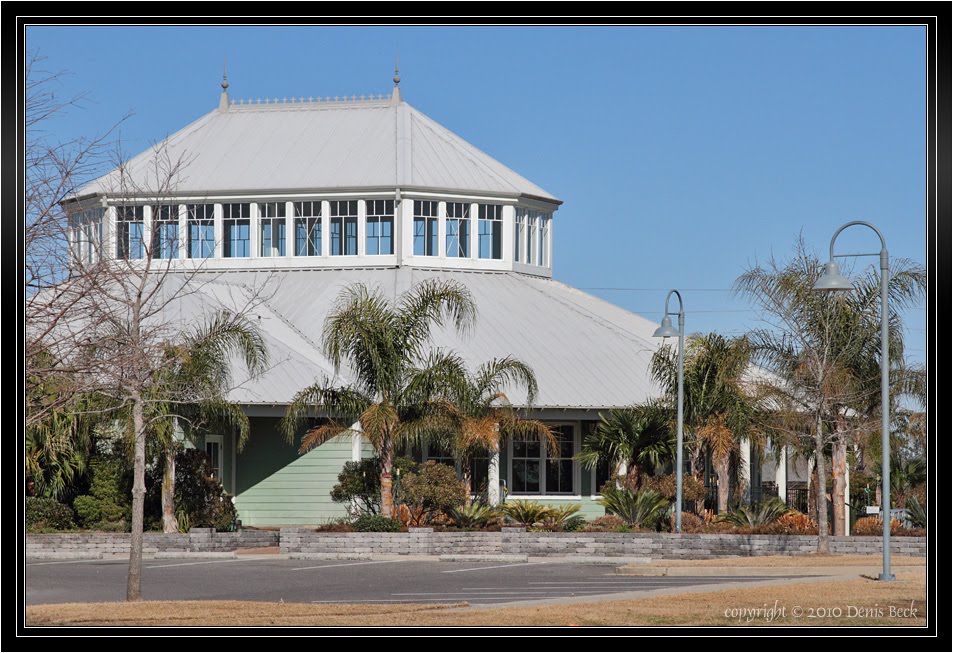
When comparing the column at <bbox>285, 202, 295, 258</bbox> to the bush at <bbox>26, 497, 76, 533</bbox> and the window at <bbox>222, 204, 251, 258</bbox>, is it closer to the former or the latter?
the window at <bbox>222, 204, 251, 258</bbox>

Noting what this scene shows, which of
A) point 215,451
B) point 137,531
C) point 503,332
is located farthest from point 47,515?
point 503,332

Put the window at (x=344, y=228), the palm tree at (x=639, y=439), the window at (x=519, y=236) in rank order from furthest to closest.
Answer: the window at (x=519, y=236)
the window at (x=344, y=228)
the palm tree at (x=639, y=439)

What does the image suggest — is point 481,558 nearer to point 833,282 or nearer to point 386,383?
point 386,383

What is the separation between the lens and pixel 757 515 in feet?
105

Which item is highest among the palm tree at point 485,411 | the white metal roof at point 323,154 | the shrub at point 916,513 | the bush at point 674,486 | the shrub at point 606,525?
the white metal roof at point 323,154

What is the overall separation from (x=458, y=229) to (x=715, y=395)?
43.3 ft

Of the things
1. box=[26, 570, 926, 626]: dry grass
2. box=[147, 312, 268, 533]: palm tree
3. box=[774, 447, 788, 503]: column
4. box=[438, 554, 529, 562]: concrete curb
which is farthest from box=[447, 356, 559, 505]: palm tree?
box=[26, 570, 926, 626]: dry grass

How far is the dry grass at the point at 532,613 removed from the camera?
15672mm

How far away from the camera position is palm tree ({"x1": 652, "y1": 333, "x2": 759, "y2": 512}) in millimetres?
32312

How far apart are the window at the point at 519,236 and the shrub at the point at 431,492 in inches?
541

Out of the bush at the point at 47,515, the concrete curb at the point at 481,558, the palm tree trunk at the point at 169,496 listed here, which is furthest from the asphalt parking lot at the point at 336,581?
the bush at the point at 47,515

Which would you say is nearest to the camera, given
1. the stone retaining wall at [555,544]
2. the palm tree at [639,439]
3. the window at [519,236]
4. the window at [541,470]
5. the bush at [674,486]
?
the stone retaining wall at [555,544]

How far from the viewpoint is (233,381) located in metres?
35.1

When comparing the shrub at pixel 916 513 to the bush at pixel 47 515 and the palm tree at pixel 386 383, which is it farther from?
the bush at pixel 47 515
